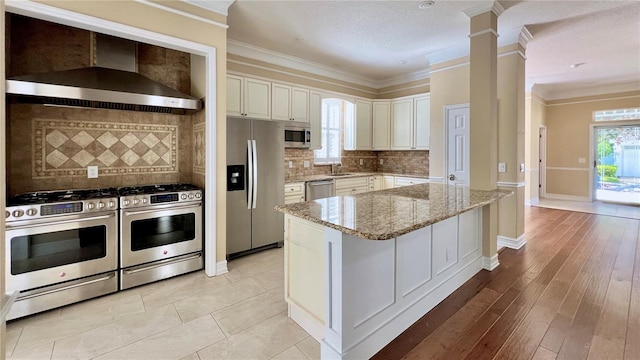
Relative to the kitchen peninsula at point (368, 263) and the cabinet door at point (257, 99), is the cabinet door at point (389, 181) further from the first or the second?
the kitchen peninsula at point (368, 263)

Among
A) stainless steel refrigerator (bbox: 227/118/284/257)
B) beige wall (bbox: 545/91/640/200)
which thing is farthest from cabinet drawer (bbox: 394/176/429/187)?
beige wall (bbox: 545/91/640/200)

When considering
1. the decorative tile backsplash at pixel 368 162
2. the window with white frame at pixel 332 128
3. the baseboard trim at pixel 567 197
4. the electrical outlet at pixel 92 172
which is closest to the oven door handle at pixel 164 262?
the electrical outlet at pixel 92 172

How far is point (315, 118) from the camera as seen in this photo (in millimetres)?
5258

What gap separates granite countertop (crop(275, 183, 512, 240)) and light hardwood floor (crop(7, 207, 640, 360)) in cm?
90

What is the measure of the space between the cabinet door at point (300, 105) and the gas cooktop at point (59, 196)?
285cm

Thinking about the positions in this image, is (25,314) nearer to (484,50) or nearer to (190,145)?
(190,145)

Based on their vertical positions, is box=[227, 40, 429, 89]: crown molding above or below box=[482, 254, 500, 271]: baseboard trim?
above

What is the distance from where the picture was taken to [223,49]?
125 inches

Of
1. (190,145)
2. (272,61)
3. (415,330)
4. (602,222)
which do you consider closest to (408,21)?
(272,61)

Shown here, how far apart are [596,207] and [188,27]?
29.0 feet

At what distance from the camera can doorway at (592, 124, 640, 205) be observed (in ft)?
23.5

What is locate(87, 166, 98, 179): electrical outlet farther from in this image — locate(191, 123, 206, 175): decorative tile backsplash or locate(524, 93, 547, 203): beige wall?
locate(524, 93, 547, 203): beige wall

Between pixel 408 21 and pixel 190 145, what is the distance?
122 inches

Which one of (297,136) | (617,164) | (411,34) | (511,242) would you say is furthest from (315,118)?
(617,164)
